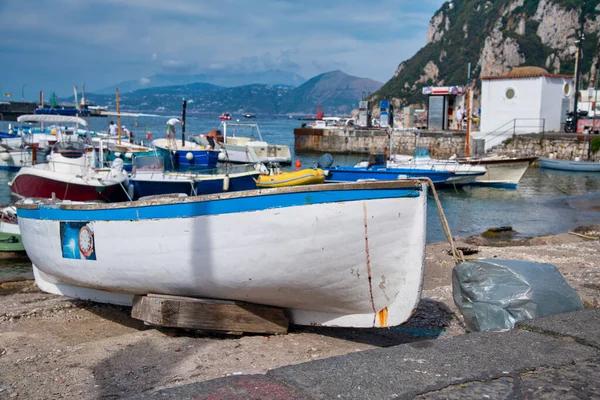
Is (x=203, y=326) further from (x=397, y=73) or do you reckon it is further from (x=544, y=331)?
(x=397, y=73)

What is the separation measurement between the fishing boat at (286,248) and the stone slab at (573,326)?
3.74ft

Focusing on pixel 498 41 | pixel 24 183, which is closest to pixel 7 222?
pixel 24 183

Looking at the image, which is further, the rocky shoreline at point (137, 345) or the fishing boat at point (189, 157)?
the fishing boat at point (189, 157)

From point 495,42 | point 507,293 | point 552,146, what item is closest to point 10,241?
point 507,293

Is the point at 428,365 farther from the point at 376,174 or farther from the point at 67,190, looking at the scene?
the point at 376,174

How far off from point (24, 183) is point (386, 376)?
19.8 meters

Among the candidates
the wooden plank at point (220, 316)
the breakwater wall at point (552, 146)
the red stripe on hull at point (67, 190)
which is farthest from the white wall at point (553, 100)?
the wooden plank at point (220, 316)

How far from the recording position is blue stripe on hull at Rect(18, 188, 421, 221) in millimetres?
5203

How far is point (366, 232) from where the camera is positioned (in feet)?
17.4

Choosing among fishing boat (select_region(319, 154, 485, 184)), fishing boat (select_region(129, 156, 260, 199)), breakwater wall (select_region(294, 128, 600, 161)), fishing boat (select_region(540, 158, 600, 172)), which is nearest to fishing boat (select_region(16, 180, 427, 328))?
fishing boat (select_region(129, 156, 260, 199))

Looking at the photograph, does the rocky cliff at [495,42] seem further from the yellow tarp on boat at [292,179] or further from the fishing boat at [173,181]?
the fishing boat at [173,181]

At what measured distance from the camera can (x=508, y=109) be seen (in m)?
40.0

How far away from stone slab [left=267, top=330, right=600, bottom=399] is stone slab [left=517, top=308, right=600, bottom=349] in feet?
0.41

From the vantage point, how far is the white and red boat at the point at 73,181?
19.3 meters
